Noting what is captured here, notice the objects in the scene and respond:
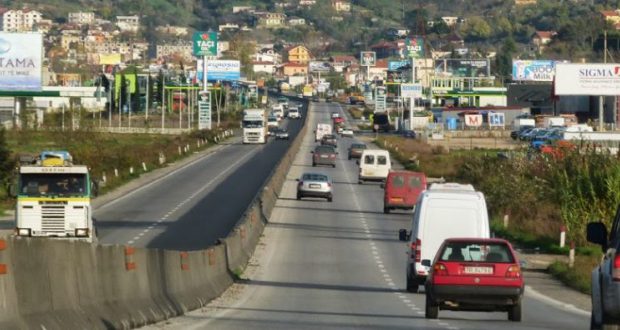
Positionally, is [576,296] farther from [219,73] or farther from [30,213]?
[219,73]

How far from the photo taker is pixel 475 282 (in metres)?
23.3

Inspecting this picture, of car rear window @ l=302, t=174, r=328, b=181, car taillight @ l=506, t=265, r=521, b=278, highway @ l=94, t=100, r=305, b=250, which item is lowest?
highway @ l=94, t=100, r=305, b=250

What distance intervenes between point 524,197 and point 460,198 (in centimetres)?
2806

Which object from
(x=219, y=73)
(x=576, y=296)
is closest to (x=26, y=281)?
(x=576, y=296)

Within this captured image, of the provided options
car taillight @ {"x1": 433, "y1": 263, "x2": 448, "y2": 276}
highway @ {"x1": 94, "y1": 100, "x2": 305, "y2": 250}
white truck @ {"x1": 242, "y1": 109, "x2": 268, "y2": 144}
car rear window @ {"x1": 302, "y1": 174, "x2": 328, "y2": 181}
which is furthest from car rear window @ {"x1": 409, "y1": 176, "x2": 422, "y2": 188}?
white truck @ {"x1": 242, "y1": 109, "x2": 268, "y2": 144}

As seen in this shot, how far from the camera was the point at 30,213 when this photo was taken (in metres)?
35.2

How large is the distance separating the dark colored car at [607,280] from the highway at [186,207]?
24.8m

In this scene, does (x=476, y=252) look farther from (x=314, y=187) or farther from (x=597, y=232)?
(x=314, y=187)

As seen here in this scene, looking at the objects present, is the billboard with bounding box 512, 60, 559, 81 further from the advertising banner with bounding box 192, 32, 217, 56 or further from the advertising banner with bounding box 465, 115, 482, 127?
the advertising banner with bounding box 465, 115, 482, 127

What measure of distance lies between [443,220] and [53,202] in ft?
34.8

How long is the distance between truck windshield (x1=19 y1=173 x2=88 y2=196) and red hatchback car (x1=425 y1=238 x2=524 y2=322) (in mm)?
13823

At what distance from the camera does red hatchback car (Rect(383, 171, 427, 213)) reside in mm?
57062

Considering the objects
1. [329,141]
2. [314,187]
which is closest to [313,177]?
[314,187]

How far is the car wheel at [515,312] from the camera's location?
23442 millimetres
